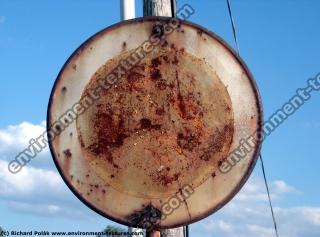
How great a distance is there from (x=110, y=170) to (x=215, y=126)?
576mm

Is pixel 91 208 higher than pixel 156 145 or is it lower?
lower

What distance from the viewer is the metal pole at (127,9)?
22.4 ft

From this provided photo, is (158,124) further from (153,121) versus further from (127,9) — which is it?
(127,9)

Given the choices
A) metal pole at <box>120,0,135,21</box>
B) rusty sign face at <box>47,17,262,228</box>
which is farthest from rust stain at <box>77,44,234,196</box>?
metal pole at <box>120,0,135,21</box>

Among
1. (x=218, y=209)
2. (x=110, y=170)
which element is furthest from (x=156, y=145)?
(x=218, y=209)

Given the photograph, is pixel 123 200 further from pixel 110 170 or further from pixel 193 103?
pixel 193 103

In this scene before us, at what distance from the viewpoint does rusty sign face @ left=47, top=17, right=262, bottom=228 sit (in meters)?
2.77

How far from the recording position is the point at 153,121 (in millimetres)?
2824

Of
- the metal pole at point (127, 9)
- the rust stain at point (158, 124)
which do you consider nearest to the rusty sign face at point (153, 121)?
the rust stain at point (158, 124)

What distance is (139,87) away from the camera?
2.87 m

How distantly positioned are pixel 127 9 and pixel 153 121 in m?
4.24

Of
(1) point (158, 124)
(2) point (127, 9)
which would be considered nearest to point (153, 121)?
(1) point (158, 124)

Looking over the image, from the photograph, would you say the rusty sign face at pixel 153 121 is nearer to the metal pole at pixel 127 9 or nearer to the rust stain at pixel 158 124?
the rust stain at pixel 158 124

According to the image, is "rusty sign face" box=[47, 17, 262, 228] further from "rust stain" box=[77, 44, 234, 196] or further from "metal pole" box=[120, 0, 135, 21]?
"metal pole" box=[120, 0, 135, 21]
